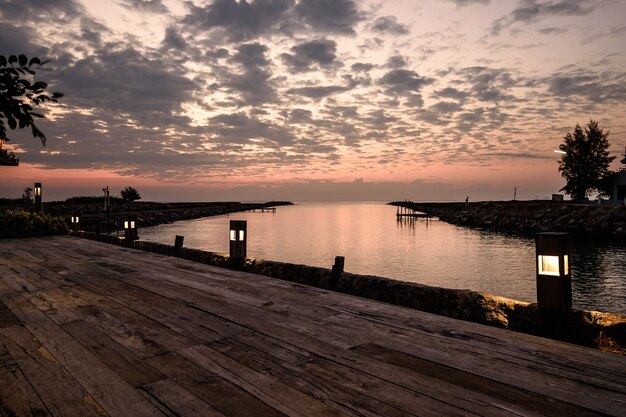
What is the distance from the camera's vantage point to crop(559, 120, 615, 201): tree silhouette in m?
51.7

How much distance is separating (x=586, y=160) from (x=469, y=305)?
199 feet

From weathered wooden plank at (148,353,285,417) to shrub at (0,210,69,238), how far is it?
13.4 meters

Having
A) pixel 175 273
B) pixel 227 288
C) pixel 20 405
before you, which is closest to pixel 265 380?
pixel 20 405

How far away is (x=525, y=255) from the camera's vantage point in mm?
26734

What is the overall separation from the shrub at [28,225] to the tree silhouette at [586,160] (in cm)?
5997

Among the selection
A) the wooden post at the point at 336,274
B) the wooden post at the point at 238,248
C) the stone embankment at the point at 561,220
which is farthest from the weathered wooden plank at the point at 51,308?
the stone embankment at the point at 561,220

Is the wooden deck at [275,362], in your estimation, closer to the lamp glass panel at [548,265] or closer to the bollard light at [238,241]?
the lamp glass panel at [548,265]

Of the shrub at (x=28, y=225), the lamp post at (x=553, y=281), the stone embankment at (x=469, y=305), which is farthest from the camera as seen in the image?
the shrub at (x=28, y=225)

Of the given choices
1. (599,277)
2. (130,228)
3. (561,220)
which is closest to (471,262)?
(599,277)

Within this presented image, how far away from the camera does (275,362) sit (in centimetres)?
275

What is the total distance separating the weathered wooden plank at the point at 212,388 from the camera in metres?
2.09

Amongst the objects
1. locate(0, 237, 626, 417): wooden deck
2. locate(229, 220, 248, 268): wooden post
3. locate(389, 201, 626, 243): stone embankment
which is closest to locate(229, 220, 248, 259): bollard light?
locate(229, 220, 248, 268): wooden post

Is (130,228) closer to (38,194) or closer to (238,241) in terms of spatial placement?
(238,241)

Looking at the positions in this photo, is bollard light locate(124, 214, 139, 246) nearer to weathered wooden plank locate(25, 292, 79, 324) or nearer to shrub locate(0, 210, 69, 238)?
shrub locate(0, 210, 69, 238)
